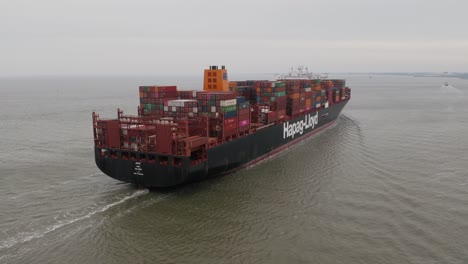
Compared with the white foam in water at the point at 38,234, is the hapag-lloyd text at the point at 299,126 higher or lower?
higher

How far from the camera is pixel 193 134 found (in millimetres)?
25828

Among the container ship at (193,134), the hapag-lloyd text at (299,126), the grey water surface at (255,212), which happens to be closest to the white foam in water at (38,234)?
the grey water surface at (255,212)

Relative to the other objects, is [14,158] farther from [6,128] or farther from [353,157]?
[353,157]

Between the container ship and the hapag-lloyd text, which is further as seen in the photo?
the hapag-lloyd text

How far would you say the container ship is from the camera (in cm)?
2264

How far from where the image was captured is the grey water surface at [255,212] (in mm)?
16172

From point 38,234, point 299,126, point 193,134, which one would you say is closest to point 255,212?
point 193,134

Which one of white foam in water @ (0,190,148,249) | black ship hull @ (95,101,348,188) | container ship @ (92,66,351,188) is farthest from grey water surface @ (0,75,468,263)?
container ship @ (92,66,351,188)

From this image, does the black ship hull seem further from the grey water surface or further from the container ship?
the grey water surface

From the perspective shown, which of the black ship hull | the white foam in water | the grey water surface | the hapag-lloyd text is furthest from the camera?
the hapag-lloyd text

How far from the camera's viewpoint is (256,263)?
15398 mm

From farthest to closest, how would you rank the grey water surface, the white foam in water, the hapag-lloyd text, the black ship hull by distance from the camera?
the hapag-lloyd text < the black ship hull < the white foam in water < the grey water surface

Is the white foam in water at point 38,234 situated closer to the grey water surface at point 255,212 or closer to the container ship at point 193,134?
Result: the grey water surface at point 255,212

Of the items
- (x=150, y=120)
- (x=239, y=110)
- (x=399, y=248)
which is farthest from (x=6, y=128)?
(x=399, y=248)
